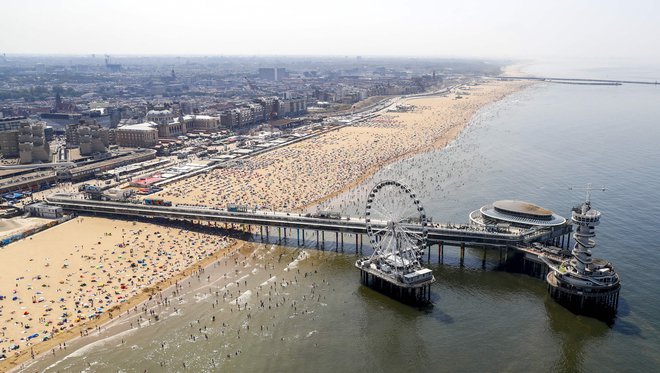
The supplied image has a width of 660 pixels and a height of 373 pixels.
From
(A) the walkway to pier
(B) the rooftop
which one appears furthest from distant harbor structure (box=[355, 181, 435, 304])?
(B) the rooftop

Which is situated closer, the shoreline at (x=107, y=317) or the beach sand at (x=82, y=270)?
the shoreline at (x=107, y=317)

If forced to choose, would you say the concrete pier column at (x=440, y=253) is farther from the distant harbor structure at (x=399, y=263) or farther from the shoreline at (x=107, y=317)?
the shoreline at (x=107, y=317)

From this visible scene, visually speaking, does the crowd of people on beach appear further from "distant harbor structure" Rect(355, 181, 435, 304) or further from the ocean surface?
"distant harbor structure" Rect(355, 181, 435, 304)

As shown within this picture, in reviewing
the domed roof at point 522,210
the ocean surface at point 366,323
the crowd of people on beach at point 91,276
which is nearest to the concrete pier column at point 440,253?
the ocean surface at point 366,323

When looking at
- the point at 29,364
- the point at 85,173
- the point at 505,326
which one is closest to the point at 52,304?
the point at 29,364

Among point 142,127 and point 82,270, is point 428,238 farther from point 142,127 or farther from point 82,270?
point 142,127

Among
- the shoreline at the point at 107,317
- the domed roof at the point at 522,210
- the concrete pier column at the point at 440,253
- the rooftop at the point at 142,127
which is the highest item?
the rooftop at the point at 142,127

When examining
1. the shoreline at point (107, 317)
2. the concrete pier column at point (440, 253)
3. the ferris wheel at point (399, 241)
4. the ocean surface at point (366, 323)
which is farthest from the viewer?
the concrete pier column at point (440, 253)

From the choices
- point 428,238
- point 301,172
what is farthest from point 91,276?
point 301,172
